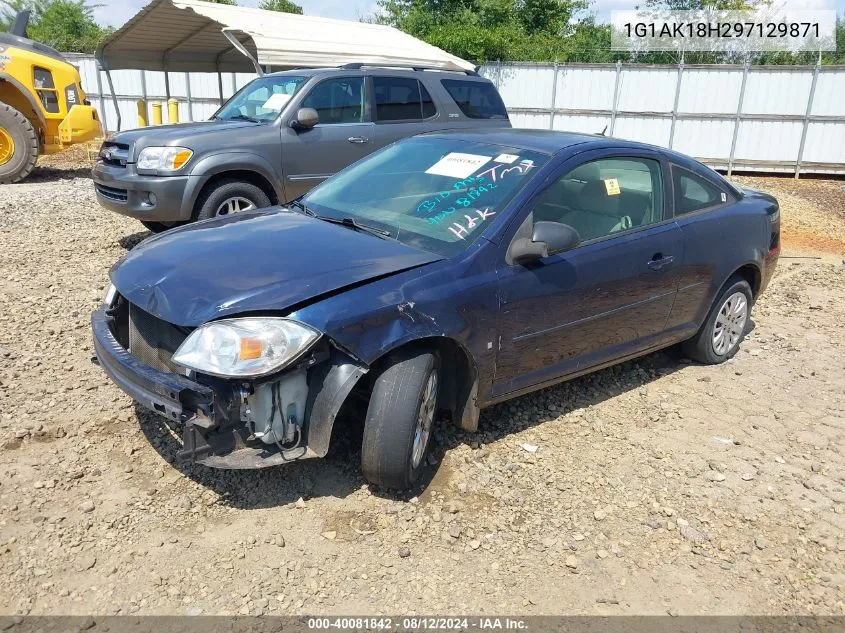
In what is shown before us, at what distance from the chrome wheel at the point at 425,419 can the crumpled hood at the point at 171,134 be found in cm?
450

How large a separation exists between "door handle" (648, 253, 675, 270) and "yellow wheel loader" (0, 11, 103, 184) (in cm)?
1039

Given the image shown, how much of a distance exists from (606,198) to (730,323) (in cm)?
169

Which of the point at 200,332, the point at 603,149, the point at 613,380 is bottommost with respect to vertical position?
the point at 613,380

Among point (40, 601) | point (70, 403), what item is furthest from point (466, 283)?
point (70, 403)

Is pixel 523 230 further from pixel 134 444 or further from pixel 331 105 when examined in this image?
pixel 331 105

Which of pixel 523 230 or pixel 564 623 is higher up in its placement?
pixel 523 230

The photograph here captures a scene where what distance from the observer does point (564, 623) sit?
2.73m

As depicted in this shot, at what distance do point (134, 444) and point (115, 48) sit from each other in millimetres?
11465

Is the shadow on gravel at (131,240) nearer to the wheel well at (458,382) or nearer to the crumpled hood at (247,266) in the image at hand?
the crumpled hood at (247,266)

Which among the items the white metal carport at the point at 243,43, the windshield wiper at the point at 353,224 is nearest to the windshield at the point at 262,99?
the white metal carport at the point at 243,43

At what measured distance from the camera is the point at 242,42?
10680 millimetres

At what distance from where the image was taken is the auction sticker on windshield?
403 cm

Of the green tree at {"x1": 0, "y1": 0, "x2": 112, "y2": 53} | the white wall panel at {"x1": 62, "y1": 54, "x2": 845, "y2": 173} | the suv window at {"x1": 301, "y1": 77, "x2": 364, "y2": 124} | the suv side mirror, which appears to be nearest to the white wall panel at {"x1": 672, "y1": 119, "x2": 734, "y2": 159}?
the white wall panel at {"x1": 62, "y1": 54, "x2": 845, "y2": 173}

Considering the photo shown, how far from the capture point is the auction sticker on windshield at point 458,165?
13.2 ft
